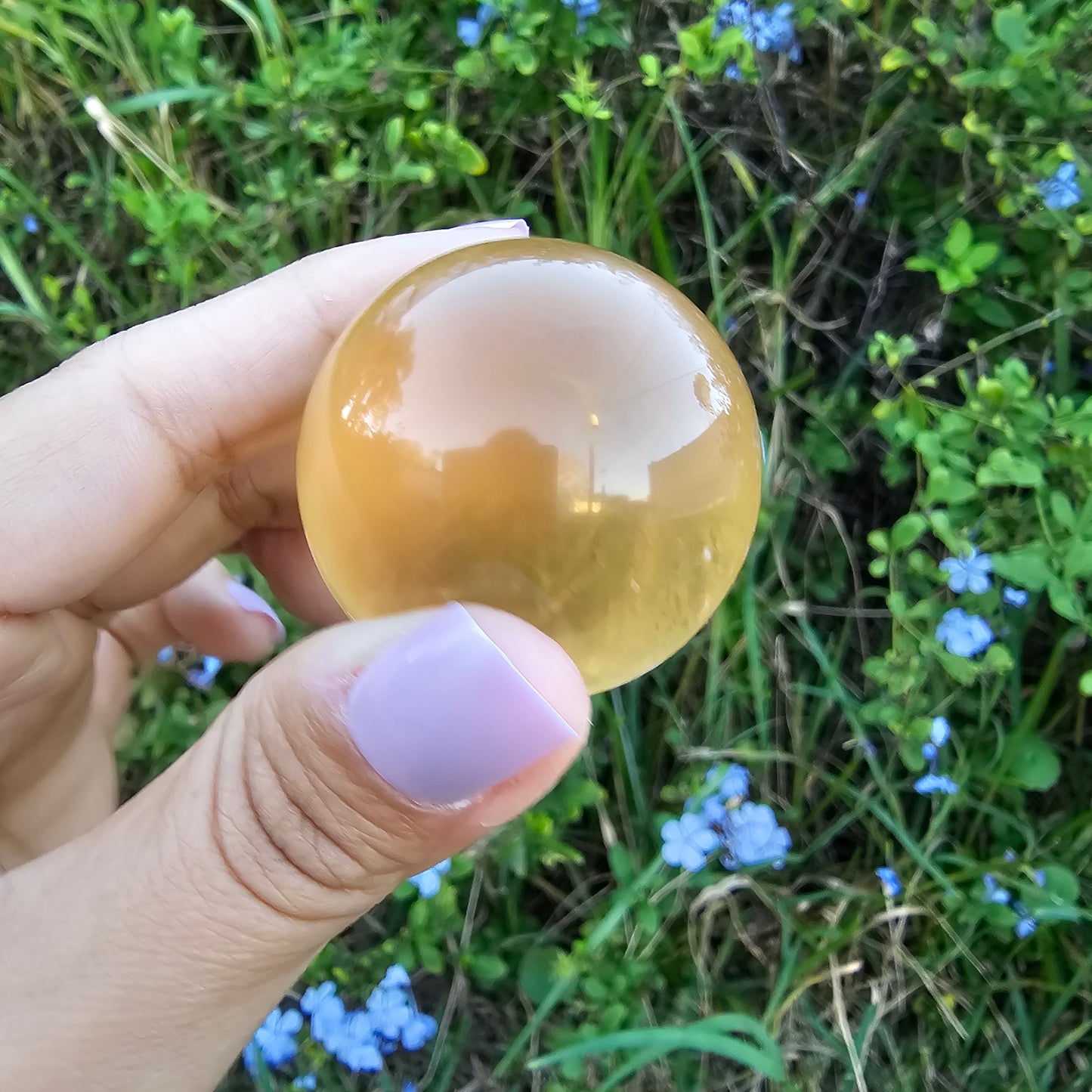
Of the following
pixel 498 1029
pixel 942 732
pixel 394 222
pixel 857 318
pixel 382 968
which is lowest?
pixel 498 1029

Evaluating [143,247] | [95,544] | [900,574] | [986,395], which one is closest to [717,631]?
[900,574]

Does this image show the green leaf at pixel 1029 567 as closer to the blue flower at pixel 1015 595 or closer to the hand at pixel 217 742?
the blue flower at pixel 1015 595

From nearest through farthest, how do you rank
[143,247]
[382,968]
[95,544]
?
[95,544] < [382,968] < [143,247]

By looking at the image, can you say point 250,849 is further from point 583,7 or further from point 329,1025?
point 583,7

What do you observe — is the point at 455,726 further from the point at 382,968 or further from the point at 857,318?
the point at 857,318

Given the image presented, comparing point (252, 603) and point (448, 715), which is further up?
point (448, 715)

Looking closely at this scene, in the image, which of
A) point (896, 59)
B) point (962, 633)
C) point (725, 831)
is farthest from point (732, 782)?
point (896, 59)
